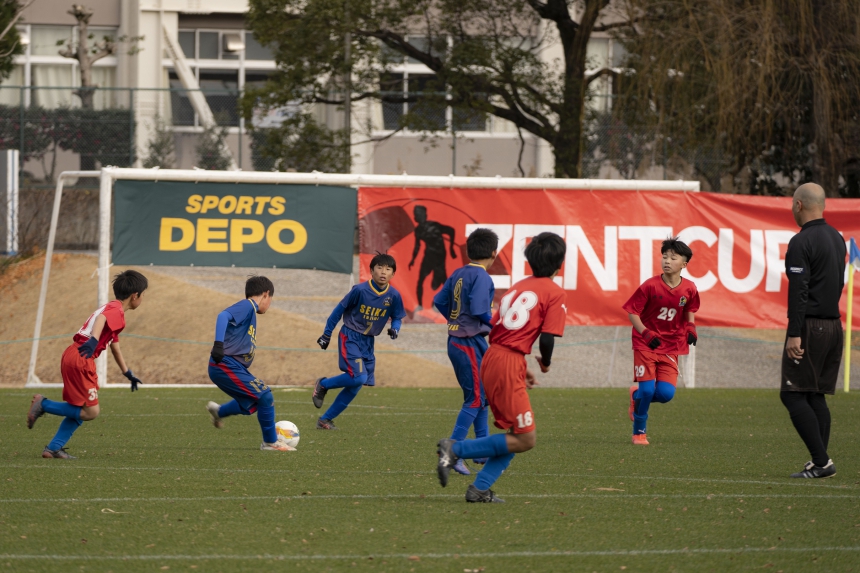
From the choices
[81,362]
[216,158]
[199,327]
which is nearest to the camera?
[81,362]

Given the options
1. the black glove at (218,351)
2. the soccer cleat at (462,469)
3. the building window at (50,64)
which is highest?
the building window at (50,64)

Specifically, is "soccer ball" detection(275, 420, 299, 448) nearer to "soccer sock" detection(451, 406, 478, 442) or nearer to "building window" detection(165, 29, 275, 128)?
"soccer sock" detection(451, 406, 478, 442)

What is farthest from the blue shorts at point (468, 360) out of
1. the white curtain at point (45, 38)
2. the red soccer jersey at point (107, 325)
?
the white curtain at point (45, 38)

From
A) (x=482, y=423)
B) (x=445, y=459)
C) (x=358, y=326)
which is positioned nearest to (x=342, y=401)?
(x=358, y=326)

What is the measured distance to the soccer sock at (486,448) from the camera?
5.97m

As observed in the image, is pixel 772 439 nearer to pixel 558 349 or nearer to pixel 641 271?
pixel 641 271

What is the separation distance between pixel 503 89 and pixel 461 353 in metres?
13.3

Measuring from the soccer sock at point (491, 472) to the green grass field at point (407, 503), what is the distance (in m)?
0.14

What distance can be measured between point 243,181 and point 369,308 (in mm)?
5013

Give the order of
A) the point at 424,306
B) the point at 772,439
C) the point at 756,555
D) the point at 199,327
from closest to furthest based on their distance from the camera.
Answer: the point at 756,555 < the point at 772,439 < the point at 424,306 < the point at 199,327

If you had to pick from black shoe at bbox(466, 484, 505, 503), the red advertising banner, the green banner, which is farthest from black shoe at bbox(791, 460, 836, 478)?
the green banner

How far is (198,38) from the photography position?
31.6 metres

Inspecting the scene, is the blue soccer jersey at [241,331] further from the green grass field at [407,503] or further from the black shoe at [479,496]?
the black shoe at [479,496]

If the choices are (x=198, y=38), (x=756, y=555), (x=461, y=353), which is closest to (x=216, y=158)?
(x=198, y=38)
